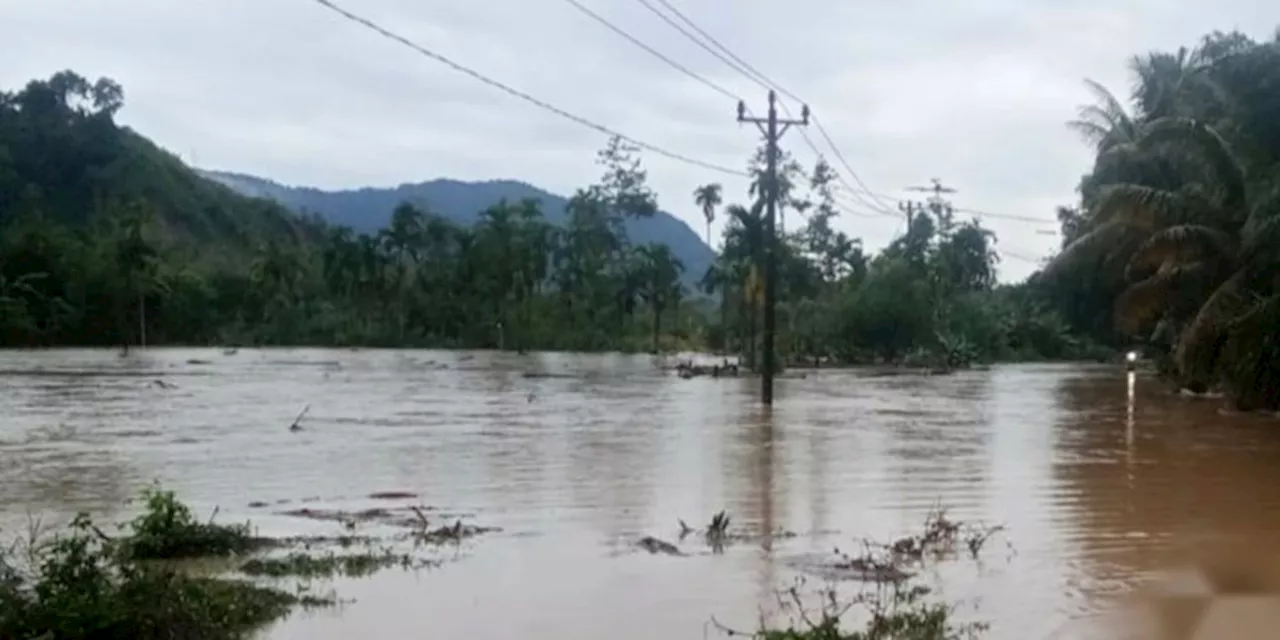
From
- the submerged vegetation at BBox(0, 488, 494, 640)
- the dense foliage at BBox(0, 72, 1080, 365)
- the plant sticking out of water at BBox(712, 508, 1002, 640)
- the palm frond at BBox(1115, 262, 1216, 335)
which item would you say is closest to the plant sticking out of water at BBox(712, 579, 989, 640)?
the plant sticking out of water at BBox(712, 508, 1002, 640)

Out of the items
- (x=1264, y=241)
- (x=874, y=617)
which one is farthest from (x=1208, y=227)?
(x=874, y=617)

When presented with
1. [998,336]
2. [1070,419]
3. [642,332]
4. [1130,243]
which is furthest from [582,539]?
[642,332]

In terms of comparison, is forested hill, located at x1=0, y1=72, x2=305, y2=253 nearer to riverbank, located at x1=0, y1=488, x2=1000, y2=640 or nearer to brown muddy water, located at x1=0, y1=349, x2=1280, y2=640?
brown muddy water, located at x1=0, y1=349, x2=1280, y2=640

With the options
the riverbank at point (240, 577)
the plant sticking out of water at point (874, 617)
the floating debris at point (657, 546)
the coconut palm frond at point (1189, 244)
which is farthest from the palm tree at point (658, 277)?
the plant sticking out of water at point (874, 617)

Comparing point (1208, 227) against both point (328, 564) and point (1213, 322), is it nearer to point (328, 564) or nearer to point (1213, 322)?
point (1213, 322)

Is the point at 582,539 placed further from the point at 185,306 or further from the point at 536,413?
the point at 185,306

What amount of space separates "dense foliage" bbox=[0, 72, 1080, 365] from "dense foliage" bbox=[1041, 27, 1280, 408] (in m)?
24.1

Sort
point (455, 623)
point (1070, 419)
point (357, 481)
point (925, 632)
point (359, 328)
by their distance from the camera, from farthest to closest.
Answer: point (359, 328)
point (1070, 419)
point (357, 481)
point (455, 623)
point (925, 632)

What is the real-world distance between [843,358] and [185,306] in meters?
47.0

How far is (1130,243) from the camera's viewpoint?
36125 mm

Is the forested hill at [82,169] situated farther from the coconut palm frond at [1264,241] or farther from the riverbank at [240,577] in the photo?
the riverbank at [240,577]

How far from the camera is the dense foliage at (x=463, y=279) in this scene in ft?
222

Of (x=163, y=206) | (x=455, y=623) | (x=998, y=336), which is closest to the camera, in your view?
(x=455, y=623)

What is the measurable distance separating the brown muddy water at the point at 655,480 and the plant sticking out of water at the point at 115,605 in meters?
0.38
